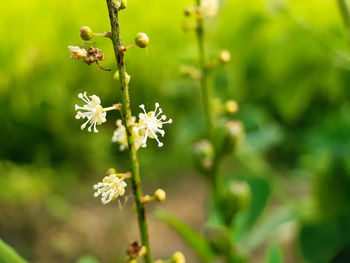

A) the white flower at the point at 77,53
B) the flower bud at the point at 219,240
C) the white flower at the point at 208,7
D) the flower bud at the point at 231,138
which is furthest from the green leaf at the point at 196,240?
the white flower at the point at 77,53

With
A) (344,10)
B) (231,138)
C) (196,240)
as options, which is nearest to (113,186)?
(231,138)

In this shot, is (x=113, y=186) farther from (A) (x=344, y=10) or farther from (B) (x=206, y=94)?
(A) (x=344, y=10)

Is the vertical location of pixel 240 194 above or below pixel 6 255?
above

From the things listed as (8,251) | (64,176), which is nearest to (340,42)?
(64,176)

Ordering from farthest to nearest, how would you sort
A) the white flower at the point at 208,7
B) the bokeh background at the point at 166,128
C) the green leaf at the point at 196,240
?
the bokeh background at the point at 166,128
the green leaf at the point at 196,240
the white flower at the point at 208,7

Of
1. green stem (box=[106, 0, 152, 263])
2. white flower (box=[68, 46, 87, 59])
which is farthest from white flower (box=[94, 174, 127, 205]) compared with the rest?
white flower (box=[68, 46, 87, 59])

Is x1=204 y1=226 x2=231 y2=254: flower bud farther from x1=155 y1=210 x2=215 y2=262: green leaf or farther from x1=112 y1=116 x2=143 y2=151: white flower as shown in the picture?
x1=112 y1=116 x2=143 y2=151: white flower

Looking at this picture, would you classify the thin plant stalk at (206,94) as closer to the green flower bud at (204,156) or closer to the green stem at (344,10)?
the green flower bud at (204,156)

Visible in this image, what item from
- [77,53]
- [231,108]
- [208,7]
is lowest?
[77,53]

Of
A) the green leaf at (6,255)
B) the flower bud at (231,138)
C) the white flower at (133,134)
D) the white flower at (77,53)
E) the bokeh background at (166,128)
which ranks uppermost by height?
the bokeh background at (166,128)
